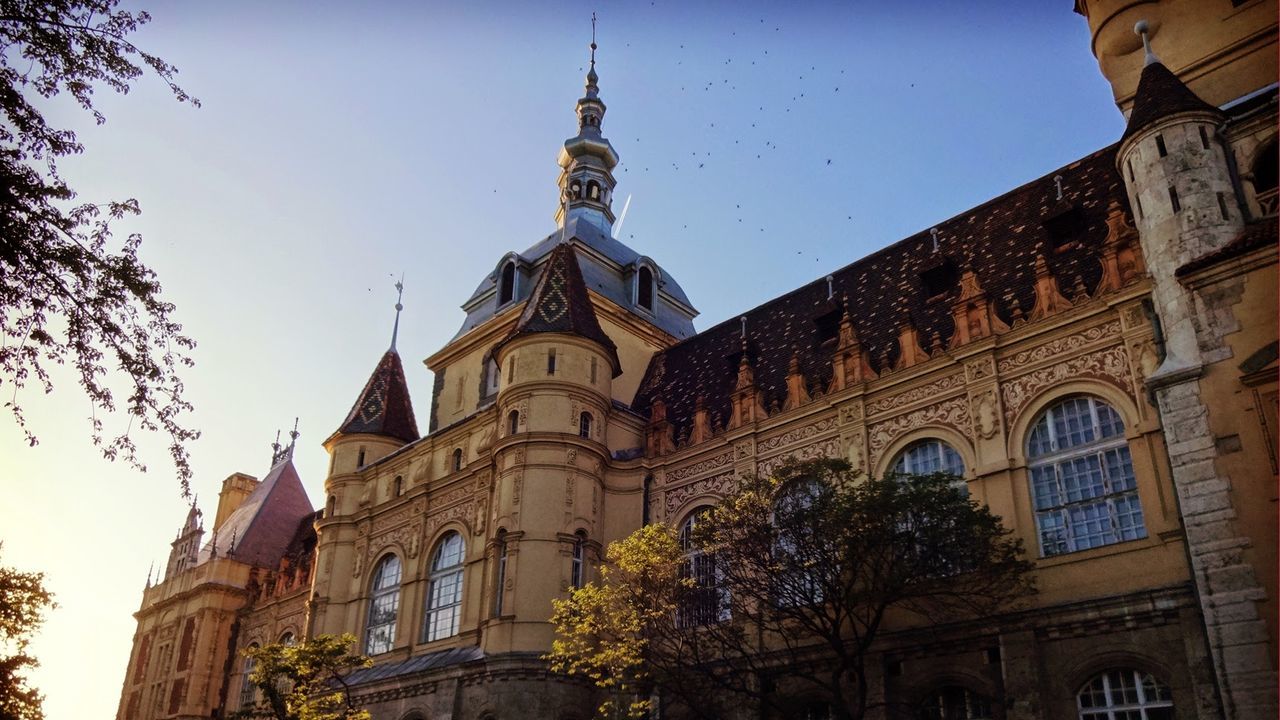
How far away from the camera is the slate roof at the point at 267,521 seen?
164 feet

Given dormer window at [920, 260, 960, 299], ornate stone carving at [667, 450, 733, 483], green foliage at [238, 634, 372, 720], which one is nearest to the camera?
green foliage at [238, 634, 372, 720]

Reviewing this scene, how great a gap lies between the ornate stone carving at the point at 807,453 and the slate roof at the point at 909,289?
1.76 meters

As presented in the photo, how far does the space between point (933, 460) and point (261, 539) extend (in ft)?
125

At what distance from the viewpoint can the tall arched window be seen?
76.9ft

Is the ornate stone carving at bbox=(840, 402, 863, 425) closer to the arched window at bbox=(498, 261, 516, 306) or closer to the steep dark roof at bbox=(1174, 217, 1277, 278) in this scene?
the steep dark roof at bbox=(1174, 217, 1277, 278)

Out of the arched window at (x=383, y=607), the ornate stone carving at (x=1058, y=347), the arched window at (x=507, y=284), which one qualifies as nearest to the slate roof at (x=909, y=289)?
the ornate stone carving at (x=1058, y=347)

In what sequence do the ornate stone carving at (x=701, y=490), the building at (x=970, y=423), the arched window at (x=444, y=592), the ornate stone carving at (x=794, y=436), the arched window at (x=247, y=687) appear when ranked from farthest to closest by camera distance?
the arched window at (x=247, y=687)
the arched window at (x=444, y=592)
the ornate stone carving at (x=701, y=490)
the ornate stone carving at (x=794, y=436)
the building at (x=970, y=423)

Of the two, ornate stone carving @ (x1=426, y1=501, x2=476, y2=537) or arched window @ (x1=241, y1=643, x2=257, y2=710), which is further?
arched window @ (x1=241, y1=643, x2=257, y2=710)

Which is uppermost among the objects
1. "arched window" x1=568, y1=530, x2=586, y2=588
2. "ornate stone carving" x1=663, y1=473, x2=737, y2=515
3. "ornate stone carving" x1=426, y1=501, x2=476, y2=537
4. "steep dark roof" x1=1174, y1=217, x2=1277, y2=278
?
"steep dark roof" x1=1174, y1=217, x2=1277, y2=278

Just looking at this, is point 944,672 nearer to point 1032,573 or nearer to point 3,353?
point 1032,573

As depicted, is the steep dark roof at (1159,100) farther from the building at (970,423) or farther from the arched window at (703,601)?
the arched window at (703,601)

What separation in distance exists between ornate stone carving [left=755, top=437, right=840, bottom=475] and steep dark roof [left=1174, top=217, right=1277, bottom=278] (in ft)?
30.3

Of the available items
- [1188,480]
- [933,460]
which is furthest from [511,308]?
[1188,480]

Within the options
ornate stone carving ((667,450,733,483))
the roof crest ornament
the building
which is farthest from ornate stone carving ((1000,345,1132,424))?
ornate stone carving ((667,450,733,483))
